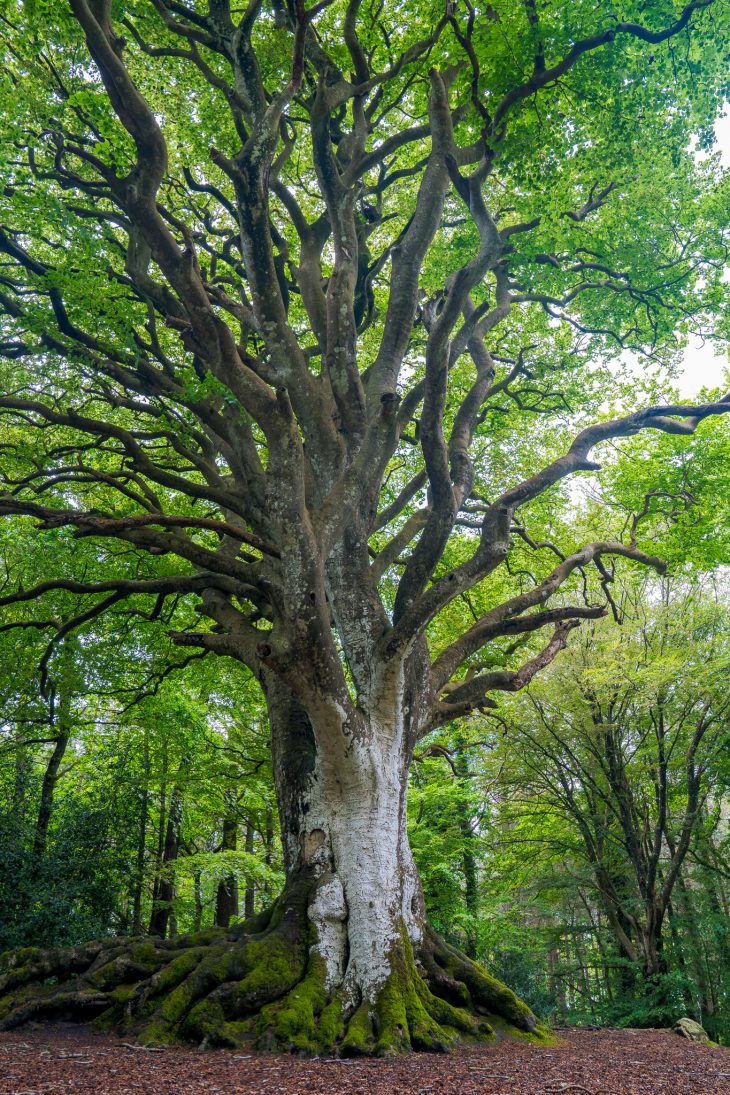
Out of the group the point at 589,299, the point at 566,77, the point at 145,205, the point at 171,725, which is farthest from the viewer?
the point at 171,725

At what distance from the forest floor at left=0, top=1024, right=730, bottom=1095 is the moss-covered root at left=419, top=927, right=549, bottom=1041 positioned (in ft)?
1.02

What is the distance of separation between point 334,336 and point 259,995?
20.0ft

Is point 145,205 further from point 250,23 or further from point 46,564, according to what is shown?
point 46,564

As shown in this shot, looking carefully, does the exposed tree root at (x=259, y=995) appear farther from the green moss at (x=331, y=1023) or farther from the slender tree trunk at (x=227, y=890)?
the slender tree trunk at (x=227, y=890)

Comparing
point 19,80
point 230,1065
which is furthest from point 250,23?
point 230,1065

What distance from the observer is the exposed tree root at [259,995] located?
192 inches

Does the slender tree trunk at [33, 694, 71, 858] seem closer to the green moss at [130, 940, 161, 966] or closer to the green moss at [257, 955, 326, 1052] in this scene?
the green moss at [130, 940, 161, 966]

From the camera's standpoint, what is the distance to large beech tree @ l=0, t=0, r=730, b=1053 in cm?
553

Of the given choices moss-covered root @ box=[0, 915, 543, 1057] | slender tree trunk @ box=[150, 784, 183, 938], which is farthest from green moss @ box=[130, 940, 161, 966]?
slender tree trunk @ box=[150, 784, 183, 938]

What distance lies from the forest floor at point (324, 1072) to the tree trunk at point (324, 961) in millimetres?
268

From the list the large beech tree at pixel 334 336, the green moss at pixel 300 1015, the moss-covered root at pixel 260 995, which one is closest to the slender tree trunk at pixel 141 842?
the large beech tree at pixel 334 336

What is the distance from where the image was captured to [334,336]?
692cm

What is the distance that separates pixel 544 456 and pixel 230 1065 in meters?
11.5

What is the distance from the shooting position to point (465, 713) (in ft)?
24.5
